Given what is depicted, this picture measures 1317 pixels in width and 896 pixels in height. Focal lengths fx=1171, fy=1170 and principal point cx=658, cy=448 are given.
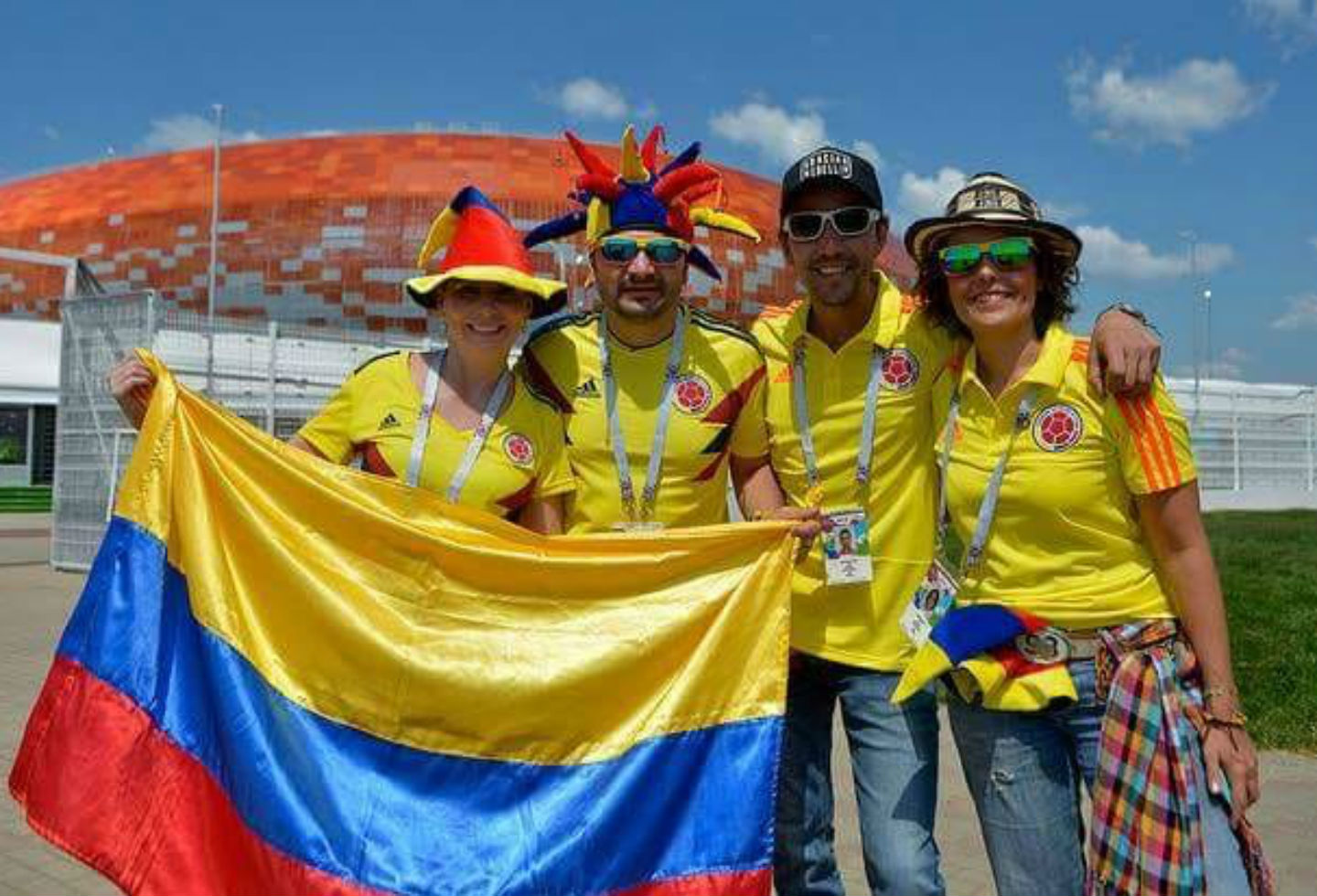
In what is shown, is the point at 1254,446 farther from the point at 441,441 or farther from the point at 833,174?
the point at 441,441

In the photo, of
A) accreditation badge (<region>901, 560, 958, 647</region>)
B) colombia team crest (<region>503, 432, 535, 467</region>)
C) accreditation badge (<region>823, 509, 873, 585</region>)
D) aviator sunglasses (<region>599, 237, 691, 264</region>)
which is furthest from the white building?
accreditation badge (<region>901, 560, 958, 647</region>)

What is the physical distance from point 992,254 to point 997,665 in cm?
101

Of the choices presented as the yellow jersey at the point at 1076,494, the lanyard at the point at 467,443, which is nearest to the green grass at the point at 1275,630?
the yellow jersey at the point at 1076,494

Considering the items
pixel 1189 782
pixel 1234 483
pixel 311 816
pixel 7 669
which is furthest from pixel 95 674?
pixel 1234 483

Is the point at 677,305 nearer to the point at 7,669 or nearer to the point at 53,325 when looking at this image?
the point at 7,669

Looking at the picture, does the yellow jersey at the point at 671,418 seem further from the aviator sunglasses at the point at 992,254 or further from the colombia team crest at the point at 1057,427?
the colombia team crest at the point at 1057,427

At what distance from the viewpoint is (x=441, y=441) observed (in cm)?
363

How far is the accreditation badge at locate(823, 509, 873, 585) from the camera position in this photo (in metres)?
3.39

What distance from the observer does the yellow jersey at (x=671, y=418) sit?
3.62m

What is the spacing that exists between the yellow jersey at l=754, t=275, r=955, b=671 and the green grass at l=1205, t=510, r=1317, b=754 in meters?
4.31

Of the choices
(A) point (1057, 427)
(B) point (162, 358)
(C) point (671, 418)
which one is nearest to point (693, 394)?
(C) point (671, 418)

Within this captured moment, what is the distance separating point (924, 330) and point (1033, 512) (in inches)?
32.0

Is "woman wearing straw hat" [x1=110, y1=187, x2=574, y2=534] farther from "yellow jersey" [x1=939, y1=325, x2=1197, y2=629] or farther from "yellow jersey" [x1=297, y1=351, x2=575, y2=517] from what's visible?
"yellow jersey" [x1=939, y1=325, x2=1197, y2=629]

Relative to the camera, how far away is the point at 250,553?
135 inches
